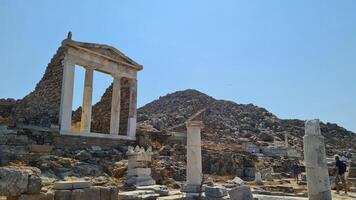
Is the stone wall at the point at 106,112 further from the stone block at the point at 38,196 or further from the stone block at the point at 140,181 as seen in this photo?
the stone block at the point at 38,196

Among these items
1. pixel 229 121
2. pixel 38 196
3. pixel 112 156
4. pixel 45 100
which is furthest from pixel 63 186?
pixel 229 121

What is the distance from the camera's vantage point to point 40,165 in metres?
13.6

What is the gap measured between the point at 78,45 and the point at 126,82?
20.1 feet

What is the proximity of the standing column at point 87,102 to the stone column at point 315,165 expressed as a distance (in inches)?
599

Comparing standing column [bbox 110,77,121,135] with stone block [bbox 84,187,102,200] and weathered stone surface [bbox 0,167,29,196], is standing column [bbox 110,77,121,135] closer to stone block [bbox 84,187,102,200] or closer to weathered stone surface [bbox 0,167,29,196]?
stone block [bbox 84,187,102,200]

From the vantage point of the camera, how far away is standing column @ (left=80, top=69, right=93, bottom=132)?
2156 centimetres

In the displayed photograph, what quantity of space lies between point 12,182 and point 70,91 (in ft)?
51.0

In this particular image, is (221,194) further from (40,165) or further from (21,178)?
(40,165)

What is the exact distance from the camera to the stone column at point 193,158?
472 inches

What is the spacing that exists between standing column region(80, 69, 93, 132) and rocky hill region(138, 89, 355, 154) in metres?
24.6

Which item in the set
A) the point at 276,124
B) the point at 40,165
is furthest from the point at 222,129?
the point at 40,165

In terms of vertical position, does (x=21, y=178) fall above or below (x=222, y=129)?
below

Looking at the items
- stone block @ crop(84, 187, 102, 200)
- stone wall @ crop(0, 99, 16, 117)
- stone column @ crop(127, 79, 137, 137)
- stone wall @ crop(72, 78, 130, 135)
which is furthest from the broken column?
stone wall @ crop(0, 99, 16, 117)

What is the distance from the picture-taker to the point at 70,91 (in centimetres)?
2084
